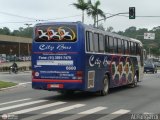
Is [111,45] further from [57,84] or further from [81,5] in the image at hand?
[81,5]

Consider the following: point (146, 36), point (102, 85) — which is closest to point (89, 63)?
point (102, 85)

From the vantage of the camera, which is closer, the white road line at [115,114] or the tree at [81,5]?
the white road line at [115,114]

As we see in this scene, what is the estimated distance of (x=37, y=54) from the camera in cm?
1980

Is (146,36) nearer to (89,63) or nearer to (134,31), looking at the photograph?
(134,31)

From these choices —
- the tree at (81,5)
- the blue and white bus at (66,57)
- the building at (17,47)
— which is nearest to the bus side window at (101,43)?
the blue and white bus at (66,57)

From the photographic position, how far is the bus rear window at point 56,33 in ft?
63.3

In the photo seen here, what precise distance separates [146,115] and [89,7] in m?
42.6

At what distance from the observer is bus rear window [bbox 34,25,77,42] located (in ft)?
63.3

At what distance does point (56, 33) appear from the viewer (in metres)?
19.5

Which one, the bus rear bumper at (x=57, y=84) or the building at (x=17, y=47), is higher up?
the building at (x=17, y=47)

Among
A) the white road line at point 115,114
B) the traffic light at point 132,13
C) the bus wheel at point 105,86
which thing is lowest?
the white road line at point 115,114

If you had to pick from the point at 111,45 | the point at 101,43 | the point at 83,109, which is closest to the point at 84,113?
the point at 83,109

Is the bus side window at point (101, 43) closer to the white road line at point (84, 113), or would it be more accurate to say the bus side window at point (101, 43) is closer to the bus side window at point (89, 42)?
the bus side window at point (89, 42)

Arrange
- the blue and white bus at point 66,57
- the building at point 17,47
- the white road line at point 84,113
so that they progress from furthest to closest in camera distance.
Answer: the building at point 17,47 < the blue and white bus at point 66,57 < the white road line at point 84,113
